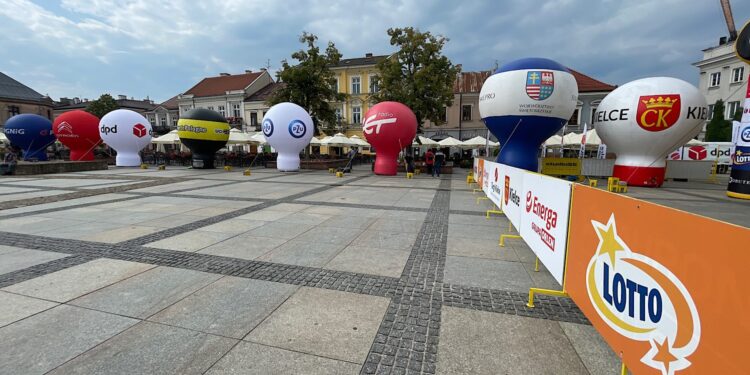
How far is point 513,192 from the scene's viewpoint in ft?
19.9

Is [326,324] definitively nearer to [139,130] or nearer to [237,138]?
[139,130]

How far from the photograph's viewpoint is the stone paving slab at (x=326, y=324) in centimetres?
287

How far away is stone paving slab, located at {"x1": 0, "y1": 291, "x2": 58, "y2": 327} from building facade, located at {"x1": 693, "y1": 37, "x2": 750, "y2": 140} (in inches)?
2105

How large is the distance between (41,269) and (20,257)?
3.00ft

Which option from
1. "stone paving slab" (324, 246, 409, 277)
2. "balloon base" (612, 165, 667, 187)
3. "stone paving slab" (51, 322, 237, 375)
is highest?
"balloon base" (612, 165, 667, 187)

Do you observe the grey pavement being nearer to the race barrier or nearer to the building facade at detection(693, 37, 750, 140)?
the race barrier

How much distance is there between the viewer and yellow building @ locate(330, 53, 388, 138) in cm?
4281

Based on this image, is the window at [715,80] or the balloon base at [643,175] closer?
the balloon base at [643,175]

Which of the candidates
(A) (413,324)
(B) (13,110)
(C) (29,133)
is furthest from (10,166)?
(B) (13,110)

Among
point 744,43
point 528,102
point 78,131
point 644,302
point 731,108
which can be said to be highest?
point 731,108

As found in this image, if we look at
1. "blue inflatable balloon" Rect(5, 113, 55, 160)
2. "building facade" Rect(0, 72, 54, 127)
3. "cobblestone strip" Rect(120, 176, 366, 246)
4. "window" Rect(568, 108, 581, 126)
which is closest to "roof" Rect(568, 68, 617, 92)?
"window" Rect(568, 108, 581, 126)

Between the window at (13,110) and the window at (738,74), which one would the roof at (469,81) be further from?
the window at (13,110)

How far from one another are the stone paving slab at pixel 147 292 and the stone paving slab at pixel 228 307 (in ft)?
0.56

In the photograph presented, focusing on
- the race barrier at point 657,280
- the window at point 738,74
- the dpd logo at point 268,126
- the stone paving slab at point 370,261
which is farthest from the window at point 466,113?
the race barrier at point 657,280
